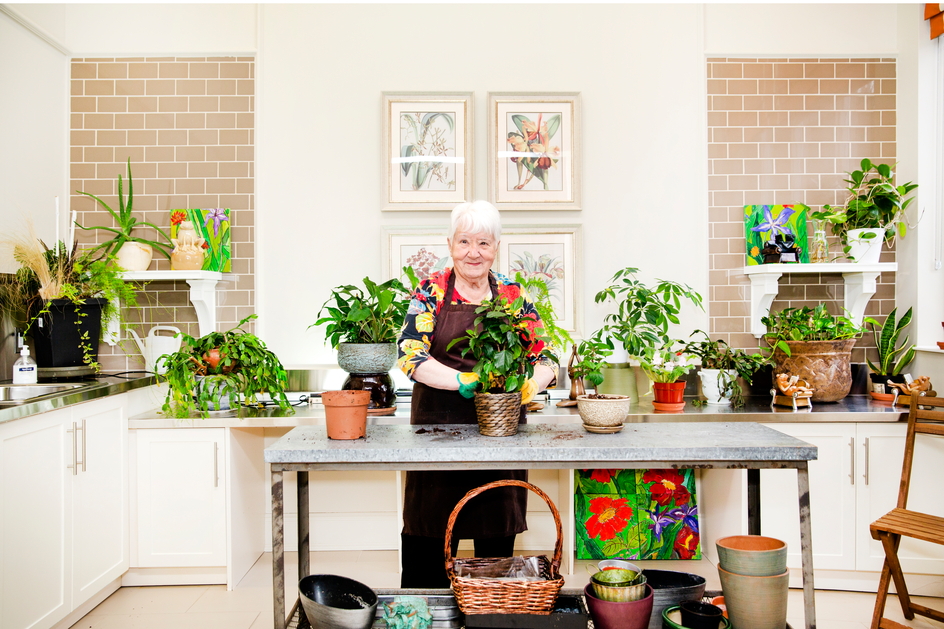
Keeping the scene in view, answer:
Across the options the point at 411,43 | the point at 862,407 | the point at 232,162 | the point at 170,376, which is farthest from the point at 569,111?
the point at 170,376

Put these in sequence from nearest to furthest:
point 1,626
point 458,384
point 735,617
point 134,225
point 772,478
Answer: point 735,617, point 458,384, point 1,626, point 772,478, point 134,225

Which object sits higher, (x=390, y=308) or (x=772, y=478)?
(x=390, y=308)

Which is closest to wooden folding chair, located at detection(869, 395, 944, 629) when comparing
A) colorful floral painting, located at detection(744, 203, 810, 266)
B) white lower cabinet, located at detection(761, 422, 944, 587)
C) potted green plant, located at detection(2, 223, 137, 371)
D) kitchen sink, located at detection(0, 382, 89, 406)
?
white lower cabinet, located at detection(761, 422, 944, 587)

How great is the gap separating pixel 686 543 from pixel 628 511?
386 millimetres

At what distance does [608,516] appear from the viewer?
10.5 ft

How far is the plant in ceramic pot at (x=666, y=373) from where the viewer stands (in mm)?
3080

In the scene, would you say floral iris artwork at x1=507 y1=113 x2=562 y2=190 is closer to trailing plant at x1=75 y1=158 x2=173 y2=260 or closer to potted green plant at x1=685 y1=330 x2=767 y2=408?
potted green plant at x1=685 y1=330 x2=767 y2=408

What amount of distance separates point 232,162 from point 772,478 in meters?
3.38

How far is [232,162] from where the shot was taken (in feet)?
11.6

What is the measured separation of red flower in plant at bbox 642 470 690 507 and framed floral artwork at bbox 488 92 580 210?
156cm

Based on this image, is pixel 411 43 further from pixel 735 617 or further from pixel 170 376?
pixel 735 617

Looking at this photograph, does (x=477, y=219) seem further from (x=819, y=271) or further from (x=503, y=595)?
(x=819, y=271)

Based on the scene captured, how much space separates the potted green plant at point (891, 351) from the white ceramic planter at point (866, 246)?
0.34 meters

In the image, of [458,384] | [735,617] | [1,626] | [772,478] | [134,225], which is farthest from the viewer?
[134,225]
